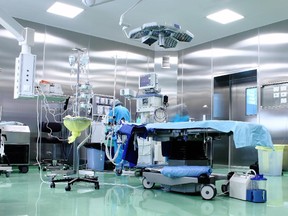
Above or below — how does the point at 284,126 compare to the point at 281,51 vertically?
below

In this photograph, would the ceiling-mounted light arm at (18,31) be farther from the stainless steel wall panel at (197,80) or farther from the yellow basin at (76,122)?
the stainless steel wall panel at (197,80)

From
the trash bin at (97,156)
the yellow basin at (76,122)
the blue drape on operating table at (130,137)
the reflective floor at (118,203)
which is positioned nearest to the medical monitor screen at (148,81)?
the trash bin at (97,156)

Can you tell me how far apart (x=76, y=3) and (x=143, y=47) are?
11.2ft

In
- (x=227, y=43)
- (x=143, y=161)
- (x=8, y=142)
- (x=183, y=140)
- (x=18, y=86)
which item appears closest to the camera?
(x=18, y=86)

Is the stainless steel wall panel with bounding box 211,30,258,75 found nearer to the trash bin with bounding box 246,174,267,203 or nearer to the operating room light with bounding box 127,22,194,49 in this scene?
the operating room light with bounding box 127,22,194,49

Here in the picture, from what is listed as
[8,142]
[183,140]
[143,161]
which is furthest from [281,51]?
[8,142]

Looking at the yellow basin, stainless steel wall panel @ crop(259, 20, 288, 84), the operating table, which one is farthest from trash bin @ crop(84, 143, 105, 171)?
stainless steel wall panel @ crop(259, 20, 288, 84)

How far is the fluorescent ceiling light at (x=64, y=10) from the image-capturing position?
6906 millimetres

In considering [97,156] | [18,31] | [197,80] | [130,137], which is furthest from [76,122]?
[197,80]

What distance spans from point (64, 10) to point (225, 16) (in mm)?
3590

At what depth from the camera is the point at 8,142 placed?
5.84 meters

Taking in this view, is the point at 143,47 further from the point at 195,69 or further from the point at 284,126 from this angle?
the point at 284,126

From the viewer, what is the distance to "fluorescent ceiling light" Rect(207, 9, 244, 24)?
23.2 feet

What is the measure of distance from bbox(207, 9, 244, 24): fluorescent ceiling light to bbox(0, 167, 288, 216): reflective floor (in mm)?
4318
